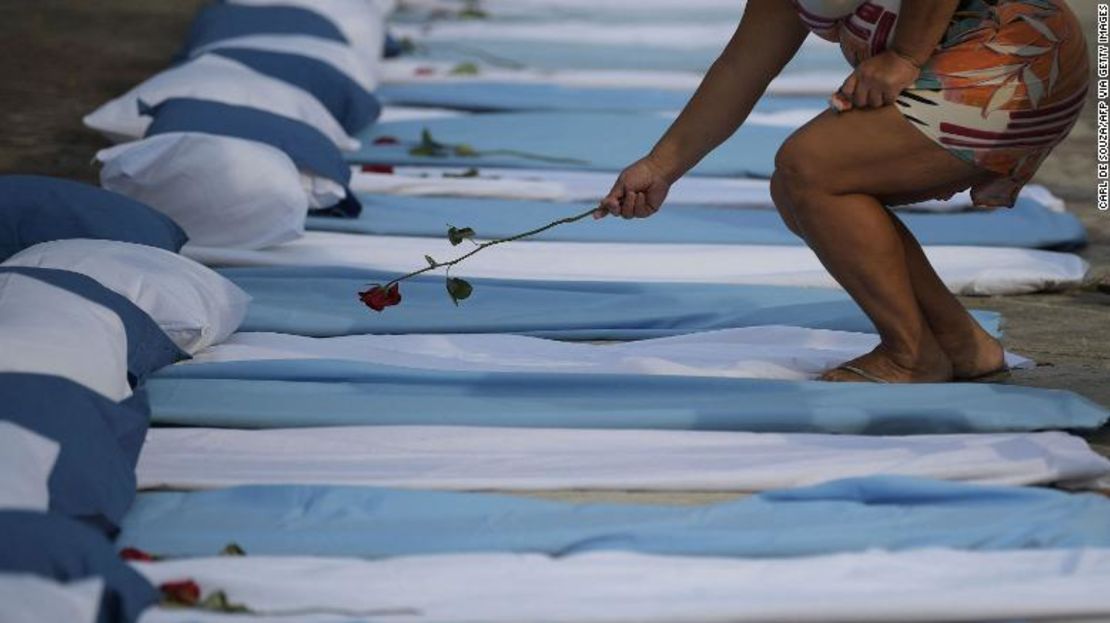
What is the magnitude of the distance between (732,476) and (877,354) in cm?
65

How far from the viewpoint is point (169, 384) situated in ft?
12.0

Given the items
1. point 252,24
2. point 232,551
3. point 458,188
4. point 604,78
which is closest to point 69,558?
point 232,551

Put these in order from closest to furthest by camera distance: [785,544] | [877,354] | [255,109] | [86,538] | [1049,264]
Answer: [86,538]
[785,544]
[877,354]
[1049,264]
[255,109]

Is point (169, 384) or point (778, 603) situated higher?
point (778, 603)

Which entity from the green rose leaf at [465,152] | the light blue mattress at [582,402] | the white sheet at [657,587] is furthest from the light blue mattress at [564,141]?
the white sheet at [657,587]

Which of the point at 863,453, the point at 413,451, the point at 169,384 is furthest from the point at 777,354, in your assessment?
the point at 169,384

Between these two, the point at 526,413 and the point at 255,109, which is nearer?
the point at 526,413

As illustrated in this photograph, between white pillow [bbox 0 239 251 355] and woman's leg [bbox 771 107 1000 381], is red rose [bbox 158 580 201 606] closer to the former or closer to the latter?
white pillow [bbox 0 239 251 355]

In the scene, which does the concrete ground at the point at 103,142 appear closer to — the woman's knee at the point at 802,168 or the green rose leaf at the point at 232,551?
the woman's knee at the point at 802,168

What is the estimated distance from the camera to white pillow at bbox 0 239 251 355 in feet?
12.3

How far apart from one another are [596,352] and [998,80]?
39.5 inches

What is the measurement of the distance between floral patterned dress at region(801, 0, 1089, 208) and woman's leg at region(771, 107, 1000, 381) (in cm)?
5

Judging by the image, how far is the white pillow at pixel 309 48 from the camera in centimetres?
612

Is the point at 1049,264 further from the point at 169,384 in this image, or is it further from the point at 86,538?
the point at 86,538
